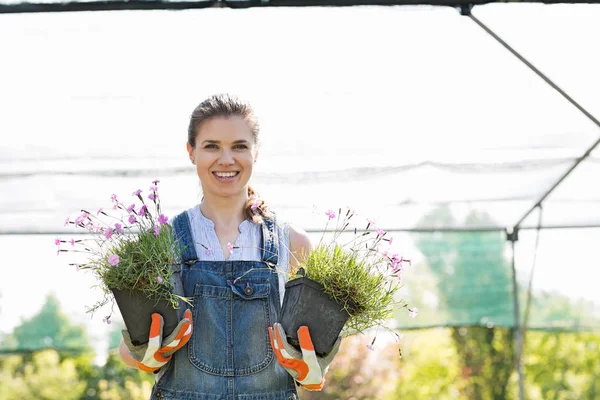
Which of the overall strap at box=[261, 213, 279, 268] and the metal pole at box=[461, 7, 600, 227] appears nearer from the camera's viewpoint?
the overall strap at box=[261, 213, 279, 268]

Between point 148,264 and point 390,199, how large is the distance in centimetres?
286

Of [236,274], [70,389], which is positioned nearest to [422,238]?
[236,274]

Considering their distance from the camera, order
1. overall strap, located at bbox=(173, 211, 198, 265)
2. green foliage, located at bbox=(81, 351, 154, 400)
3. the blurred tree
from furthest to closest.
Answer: green foliage, located at bbox=(81, 351, 154, 400), the blurred tree, overall strap, located at bbox=(173, 211, 198, 265)

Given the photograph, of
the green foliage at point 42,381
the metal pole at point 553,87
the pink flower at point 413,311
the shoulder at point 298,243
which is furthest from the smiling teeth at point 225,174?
the green foliage at point 42,381

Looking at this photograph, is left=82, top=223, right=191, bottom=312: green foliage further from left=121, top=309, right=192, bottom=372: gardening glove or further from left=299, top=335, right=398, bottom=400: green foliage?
left=299, top=335, right=398, bottom=400: green foliage

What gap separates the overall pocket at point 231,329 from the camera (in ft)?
7.13

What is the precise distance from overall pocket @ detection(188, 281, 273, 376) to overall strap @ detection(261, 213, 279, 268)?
83 millimetres

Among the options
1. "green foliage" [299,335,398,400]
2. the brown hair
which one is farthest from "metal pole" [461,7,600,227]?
"green foliage" [299,335,398,400]

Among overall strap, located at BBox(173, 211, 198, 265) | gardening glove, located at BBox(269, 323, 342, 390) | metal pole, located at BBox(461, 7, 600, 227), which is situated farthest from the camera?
metal pole, located at BBox(461, 7, 600, 227)

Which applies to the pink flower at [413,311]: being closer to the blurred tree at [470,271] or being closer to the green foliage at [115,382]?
the blurred tree at [470,271]

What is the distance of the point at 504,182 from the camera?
15.5ft

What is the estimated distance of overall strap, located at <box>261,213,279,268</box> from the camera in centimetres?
Result: 232

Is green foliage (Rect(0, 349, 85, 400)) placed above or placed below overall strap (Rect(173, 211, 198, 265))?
below

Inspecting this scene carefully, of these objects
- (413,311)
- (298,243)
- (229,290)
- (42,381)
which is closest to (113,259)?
(229,290)
